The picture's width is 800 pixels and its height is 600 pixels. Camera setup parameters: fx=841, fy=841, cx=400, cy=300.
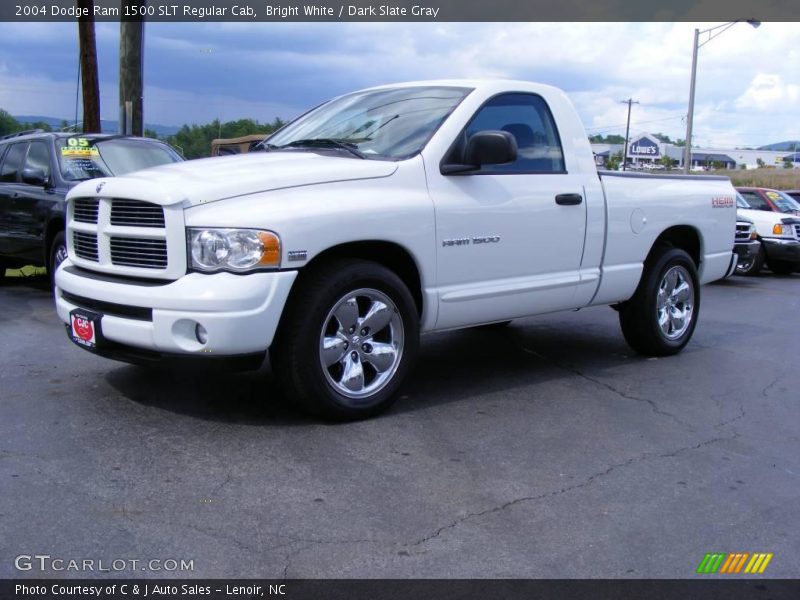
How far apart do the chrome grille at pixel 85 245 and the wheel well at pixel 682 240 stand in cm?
418

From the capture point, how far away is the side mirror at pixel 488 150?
496 cm

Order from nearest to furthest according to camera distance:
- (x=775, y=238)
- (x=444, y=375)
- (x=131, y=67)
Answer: (x=444, y=375), (x=131, y=67), (x=775, y=238)

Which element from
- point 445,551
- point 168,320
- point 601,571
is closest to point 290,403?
point 168,320

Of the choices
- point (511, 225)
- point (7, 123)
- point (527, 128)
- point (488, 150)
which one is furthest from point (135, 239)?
point (7, 123)

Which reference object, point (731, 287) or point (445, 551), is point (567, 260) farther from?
point (731, 287)

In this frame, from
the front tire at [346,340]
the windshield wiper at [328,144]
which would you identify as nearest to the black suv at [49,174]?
the windshield wiper at [328,144]

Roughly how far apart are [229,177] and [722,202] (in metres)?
4.53

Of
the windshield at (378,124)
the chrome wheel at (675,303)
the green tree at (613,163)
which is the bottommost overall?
the chrome wheel at (675,303)

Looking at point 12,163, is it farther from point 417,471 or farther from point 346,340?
point 417,471

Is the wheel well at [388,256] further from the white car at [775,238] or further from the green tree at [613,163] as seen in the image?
the white car at [775,238]

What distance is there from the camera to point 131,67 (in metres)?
13.2

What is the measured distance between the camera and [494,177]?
17.6ft

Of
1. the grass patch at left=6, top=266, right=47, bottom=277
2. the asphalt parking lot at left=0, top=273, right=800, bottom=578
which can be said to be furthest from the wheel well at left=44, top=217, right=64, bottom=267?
the grass patch at left=6, top=266, right=47, bottom=277

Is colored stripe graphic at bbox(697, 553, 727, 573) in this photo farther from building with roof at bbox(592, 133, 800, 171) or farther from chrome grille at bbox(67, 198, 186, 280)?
building with roof at bbox(592, 133, 800, 171)
